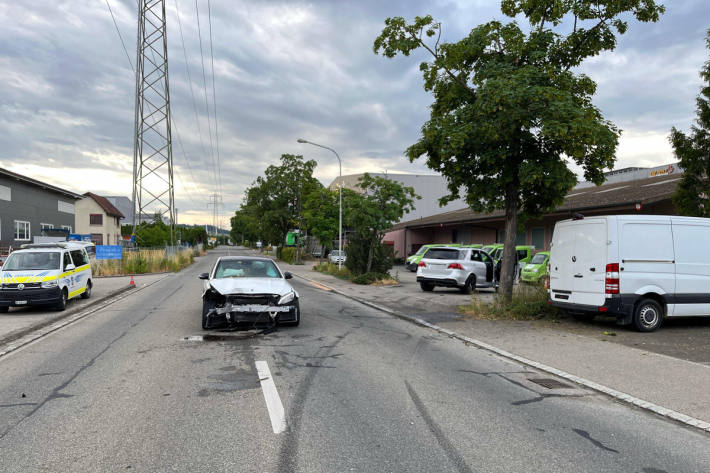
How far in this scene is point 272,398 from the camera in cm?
515

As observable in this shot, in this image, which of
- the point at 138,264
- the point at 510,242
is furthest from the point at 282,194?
the point at 510,242

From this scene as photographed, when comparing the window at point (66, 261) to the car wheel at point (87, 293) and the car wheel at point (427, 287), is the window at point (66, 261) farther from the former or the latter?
the car wheel at point (427, 287)

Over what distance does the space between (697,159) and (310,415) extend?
13.2m

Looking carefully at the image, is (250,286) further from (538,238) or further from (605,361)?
(538,238)

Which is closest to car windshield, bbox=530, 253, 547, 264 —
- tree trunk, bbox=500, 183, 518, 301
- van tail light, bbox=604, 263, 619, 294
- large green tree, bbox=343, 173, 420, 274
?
large green tree, bbox=343, 173, 420, 274

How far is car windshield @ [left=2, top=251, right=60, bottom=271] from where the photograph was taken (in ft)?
44.5

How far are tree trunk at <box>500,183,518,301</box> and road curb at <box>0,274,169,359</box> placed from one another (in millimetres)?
9988

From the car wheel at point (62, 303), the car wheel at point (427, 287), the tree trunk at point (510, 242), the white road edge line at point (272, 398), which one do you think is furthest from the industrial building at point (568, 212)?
the car wheel at point (62, 303)

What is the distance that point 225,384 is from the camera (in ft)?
18.7

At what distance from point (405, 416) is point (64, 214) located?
175 ft

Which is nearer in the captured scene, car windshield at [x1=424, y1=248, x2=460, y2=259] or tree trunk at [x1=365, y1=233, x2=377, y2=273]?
car windshield at [x1=424, y1=248, x2=460, y2=259]

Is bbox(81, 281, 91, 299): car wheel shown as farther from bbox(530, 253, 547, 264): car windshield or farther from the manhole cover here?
bbox(530, 253, 547, 264): car windshield

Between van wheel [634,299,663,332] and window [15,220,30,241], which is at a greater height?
window [15,220,30,241]

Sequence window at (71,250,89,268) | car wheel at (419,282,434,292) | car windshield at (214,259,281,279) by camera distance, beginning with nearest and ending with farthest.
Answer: car windshield at (214,259,281,279) < window at (71,250,89,268) < car wheel at (419,282,434,292)
